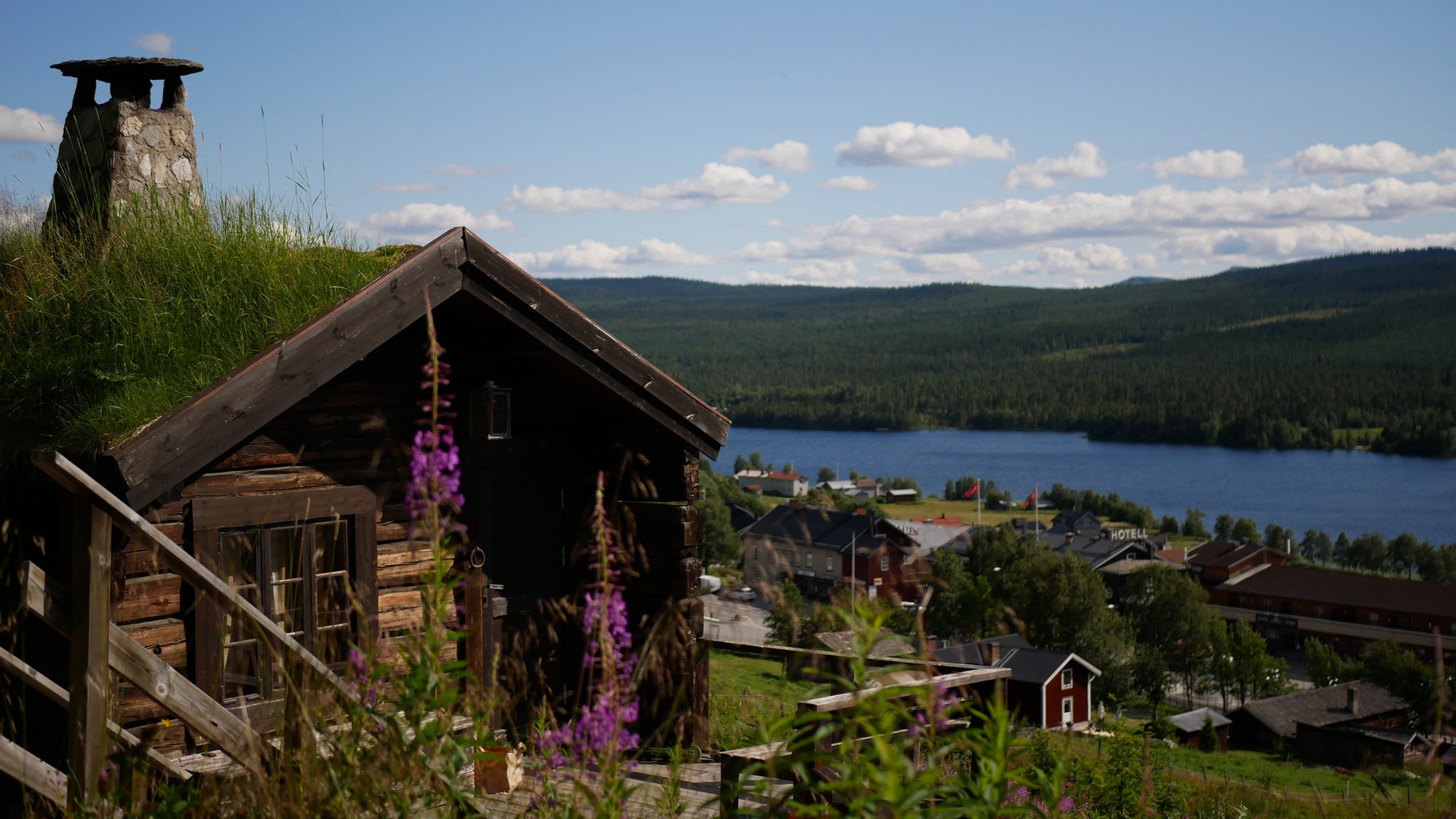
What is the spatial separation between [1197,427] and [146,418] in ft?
677

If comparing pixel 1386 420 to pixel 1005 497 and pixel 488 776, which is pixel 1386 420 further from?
pixel 488 776

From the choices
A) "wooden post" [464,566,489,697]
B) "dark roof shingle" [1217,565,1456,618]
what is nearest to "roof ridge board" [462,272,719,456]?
"wooden post" [464,566,489,697]

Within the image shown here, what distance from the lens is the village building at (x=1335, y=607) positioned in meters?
72.1

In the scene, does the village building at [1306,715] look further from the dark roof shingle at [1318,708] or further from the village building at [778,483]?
the village building at [778,483]

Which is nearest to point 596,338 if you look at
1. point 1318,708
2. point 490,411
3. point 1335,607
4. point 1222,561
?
point 490,411

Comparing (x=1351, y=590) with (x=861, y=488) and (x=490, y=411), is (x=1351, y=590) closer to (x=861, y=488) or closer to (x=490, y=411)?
(x=861, y=488)

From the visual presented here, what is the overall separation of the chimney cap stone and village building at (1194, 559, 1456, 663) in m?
76.6

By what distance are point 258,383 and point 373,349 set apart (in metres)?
0.76

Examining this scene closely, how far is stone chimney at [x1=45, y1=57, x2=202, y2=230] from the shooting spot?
8305 millimetres

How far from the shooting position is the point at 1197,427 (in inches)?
7554

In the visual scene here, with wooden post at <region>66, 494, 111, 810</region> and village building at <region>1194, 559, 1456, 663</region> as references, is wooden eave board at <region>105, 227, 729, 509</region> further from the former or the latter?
village building at <region>1194, 559, 1456, 663</region>

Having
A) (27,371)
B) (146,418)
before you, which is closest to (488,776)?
(146,418)

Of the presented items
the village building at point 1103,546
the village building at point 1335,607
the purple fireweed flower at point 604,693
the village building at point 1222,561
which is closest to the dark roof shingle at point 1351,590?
the village building at point 1335,607

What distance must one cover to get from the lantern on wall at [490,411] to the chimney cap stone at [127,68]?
438 centimetres
